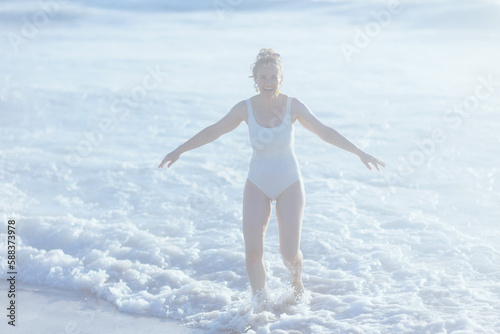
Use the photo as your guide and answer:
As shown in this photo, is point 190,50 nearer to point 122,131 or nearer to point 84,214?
point 122,131

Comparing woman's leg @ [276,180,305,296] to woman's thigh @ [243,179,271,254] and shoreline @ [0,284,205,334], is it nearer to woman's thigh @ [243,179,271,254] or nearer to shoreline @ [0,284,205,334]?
woman's thigh @ [243,179,271,254]

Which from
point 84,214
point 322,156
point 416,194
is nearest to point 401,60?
point 322,156

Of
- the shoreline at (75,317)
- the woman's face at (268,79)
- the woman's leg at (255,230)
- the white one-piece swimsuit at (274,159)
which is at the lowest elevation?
the shoreline at (75,317)

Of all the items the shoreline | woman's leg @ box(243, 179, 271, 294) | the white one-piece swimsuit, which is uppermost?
the white one-piece swimsuit

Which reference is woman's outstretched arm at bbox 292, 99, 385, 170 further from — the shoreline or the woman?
the shoreline

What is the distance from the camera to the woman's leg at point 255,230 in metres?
4.82

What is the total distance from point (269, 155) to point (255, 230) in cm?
60

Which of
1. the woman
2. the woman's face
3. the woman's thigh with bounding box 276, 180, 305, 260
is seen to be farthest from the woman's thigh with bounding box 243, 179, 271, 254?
the woman's face

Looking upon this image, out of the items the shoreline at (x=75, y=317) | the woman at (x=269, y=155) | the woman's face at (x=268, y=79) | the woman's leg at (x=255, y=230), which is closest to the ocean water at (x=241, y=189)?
the shoreline at (x=75, y=317)

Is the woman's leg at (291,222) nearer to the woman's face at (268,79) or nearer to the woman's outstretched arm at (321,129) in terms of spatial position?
the woman's outstretched arm at (321,129)

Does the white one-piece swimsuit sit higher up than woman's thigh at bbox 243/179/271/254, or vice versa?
the white one-piece swimsuit

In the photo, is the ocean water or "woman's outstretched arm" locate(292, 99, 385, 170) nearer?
"woman's outstretched arm" locate(292, 99, 385, 170)

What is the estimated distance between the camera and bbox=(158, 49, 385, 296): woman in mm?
4832

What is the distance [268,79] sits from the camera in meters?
4.83
